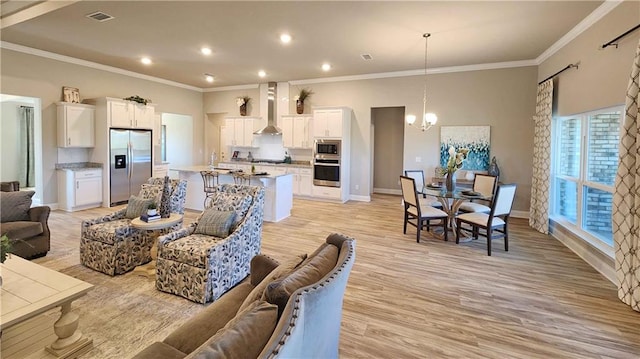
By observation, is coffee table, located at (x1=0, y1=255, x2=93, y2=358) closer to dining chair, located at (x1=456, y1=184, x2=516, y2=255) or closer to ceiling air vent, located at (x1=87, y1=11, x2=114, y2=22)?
ceiling air vent, located at (x1=87, y1=11, x2=114, y2=22)

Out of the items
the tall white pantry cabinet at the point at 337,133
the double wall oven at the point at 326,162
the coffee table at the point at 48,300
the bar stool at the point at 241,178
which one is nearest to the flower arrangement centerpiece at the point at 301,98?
the tall white pantry cabinet at the point at 337,133

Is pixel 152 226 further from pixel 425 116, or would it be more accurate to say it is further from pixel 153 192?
pixel 425 116

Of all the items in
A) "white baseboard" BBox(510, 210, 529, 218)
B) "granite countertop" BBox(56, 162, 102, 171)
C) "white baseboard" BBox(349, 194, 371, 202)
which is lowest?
"white baseboard" BBox(510, 210, 529, 218)

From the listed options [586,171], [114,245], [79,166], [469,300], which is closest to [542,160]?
[586,171]

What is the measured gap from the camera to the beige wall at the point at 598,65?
3320mm

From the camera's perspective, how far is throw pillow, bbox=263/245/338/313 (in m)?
1.29

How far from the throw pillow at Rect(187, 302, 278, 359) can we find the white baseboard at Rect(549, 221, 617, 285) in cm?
405

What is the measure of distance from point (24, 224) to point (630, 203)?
649cm

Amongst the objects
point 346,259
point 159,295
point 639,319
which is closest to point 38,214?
point 159,295

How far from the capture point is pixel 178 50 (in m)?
5.76

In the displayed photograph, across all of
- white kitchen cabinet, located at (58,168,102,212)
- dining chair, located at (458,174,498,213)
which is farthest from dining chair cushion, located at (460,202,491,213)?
white kitchen cabinet, located at (58,168,102,212)

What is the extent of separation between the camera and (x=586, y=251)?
404 cm

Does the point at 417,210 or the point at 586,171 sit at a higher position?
the point at 586,171

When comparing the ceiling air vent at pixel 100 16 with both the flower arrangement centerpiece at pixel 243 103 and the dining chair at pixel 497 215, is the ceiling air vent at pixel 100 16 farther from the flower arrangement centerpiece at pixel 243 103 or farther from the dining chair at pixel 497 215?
the dining chair at pixel 497 215
